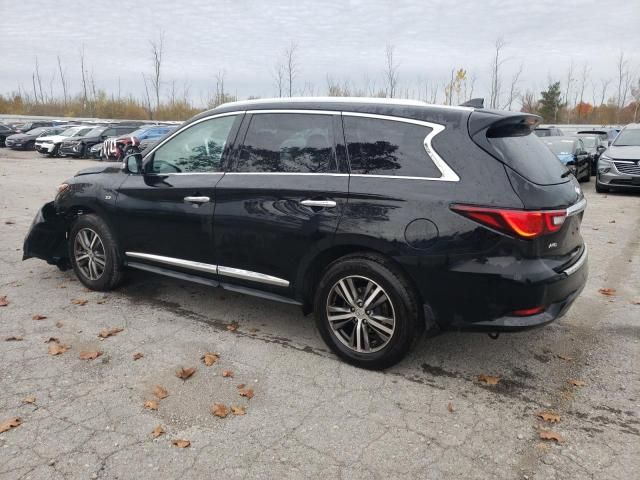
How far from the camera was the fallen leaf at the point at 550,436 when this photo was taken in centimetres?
289

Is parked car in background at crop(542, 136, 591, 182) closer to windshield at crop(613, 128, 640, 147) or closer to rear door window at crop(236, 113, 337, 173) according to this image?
windshield at crop(613, 128, 640, 147)

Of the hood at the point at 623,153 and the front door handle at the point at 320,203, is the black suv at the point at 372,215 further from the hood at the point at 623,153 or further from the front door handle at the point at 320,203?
the hood at the point at 623,153

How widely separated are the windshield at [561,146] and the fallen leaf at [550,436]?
13.6 metres

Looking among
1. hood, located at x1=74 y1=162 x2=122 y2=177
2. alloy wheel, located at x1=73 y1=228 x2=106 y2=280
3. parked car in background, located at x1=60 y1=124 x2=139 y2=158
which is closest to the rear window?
hood, located at x1=74 y1=162 x2=122 y2=177

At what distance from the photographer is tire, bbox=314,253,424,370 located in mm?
3453

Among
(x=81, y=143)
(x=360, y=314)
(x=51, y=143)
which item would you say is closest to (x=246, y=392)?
(x=360, y=314)

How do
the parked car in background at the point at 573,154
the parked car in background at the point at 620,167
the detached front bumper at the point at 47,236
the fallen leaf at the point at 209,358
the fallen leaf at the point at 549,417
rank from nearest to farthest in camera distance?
the fallen leaf at the point at 549,417, the fallen leaf at the point at 209,358, the detached front bumper at the point at 47,236, the parked car in background at the point at 620,167, the parked car in background at the point at 573,154

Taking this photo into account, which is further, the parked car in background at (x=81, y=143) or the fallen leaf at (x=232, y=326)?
the parked car in background at (x=81, y=143)

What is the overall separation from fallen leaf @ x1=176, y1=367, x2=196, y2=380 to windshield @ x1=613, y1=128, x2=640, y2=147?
45.9ft

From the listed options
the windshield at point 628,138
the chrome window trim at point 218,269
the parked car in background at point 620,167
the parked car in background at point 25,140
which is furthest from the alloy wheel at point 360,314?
the parked car in background at point 25,140

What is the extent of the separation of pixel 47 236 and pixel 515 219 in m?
4.75

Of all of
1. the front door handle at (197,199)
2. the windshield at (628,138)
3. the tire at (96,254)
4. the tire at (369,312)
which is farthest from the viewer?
the windshield at (628,138)

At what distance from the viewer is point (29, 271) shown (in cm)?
605

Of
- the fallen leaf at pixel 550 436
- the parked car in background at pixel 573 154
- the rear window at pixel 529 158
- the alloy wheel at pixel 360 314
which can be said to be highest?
the rear window at pixel 529 158
